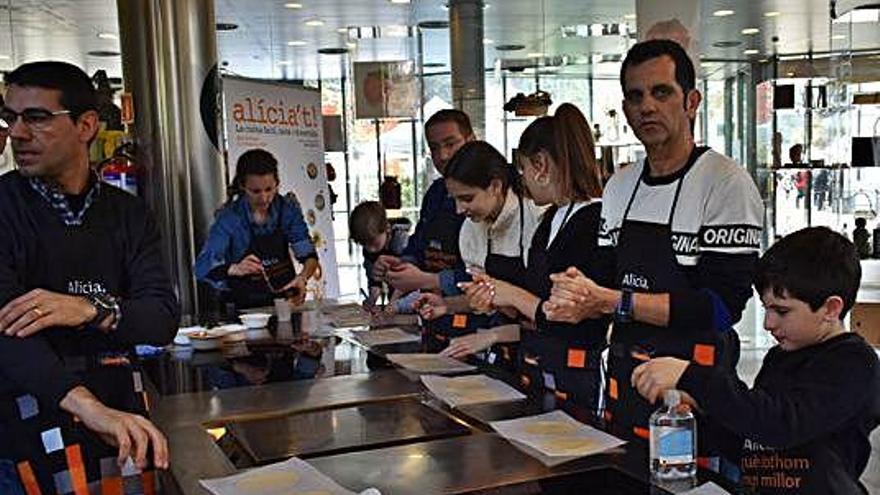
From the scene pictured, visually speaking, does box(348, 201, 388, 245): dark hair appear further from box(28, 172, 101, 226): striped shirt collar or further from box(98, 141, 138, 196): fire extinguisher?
box(28, 172, 101, 226): striped shirt collar

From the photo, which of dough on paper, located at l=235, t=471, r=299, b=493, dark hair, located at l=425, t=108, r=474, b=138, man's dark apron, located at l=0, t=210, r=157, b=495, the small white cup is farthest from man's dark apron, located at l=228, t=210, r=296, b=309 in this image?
dough on paper, located at l=235, t=471, r=299, b=493

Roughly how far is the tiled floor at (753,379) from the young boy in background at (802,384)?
6.51 ft

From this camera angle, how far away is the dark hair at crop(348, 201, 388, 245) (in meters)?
4.23

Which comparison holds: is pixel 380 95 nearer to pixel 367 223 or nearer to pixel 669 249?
pixel 367 223

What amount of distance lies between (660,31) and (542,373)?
13.4 ft

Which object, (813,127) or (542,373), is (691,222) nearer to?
(542,373)

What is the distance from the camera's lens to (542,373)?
232 centimetres

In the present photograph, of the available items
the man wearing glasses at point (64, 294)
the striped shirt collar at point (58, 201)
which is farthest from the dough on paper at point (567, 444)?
the striped shirt collar at point (58, 201)

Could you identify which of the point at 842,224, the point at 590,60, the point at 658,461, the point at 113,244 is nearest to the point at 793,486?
the point at 658,461

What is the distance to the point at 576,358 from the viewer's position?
7.50 feet

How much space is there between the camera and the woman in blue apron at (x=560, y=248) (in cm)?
229

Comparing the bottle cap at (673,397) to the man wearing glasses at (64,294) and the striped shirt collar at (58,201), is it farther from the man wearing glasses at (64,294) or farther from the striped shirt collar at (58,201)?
the striped shirt collar at (58,201)

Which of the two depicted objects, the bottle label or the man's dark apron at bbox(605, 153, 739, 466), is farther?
the man's dark apron at bbox(605, 153, 739, 466)

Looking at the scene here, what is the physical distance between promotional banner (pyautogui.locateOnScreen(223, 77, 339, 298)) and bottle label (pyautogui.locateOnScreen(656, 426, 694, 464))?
418cm
